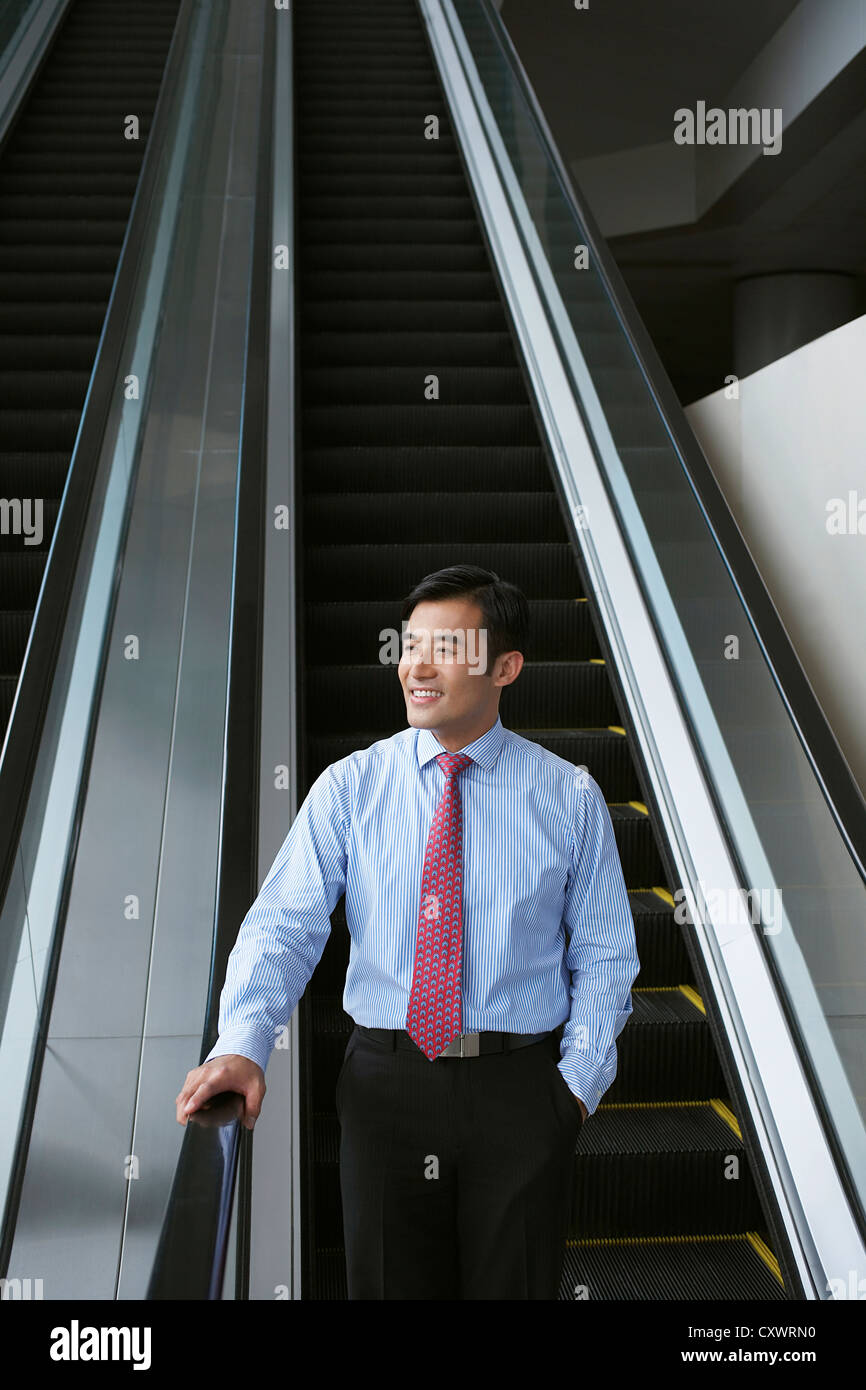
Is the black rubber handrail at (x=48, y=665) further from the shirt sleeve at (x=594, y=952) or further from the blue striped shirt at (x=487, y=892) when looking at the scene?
the shirt sleeve at (x=594, y=952)

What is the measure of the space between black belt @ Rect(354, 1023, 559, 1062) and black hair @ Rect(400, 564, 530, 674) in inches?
22.2

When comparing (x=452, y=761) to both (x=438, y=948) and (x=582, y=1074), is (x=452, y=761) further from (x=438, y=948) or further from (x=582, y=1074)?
(x=582, y=1074)

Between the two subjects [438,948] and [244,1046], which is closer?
[244,1046]

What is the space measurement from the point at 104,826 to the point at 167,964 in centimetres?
→ 45

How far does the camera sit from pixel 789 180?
34.0 ft

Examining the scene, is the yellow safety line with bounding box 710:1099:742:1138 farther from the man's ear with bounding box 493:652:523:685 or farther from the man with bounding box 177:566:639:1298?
the man's ear with bounding box 493:652:523:685

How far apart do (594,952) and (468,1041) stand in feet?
0.80

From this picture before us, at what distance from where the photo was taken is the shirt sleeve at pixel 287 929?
1.64 metres

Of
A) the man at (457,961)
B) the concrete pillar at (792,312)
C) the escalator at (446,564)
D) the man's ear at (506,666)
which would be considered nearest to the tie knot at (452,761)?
the man at (457,961)

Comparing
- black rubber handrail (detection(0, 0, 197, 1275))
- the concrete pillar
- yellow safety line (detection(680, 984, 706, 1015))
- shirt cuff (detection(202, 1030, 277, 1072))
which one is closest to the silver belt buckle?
shirt cuff (detection(202, 1030, 277, 1072))

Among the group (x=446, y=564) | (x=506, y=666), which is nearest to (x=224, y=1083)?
(x=506, y=666)

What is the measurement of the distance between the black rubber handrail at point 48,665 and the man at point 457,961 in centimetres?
103

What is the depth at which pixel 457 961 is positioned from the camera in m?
1.78
